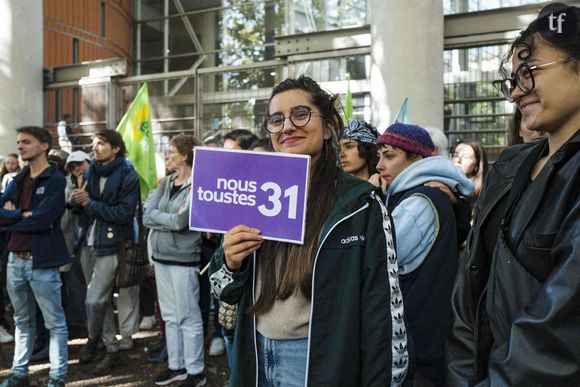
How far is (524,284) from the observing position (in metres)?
1.40

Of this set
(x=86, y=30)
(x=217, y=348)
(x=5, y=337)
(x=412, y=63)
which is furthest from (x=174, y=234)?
(x=86, y=30)

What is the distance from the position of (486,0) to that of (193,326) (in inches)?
254

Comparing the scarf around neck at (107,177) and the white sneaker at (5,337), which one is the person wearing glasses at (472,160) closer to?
the scarf around neck at (107,177)

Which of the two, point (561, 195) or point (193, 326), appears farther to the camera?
Answer: point (193, 326)

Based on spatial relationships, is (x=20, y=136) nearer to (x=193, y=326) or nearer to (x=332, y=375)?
(x=193, y=326)

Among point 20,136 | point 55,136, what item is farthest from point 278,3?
point 20,136

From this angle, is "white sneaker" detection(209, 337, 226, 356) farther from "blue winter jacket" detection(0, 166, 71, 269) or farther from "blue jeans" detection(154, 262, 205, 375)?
"blue winter jacket" detection(0, 166, 71, 269)

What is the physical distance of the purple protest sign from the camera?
188cm

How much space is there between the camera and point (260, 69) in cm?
828

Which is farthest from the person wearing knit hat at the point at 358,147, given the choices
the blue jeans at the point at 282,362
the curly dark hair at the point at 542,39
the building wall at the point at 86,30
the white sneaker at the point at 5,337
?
the building wall at the point at 86,30

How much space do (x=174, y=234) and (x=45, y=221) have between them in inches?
41.2

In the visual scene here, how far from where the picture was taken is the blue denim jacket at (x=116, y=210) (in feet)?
16.8

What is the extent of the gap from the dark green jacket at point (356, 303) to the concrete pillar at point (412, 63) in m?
5.33

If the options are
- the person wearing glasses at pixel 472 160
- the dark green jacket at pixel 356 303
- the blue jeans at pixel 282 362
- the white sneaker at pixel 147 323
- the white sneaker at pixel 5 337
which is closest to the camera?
the dark green jacket at pixel 356 303
